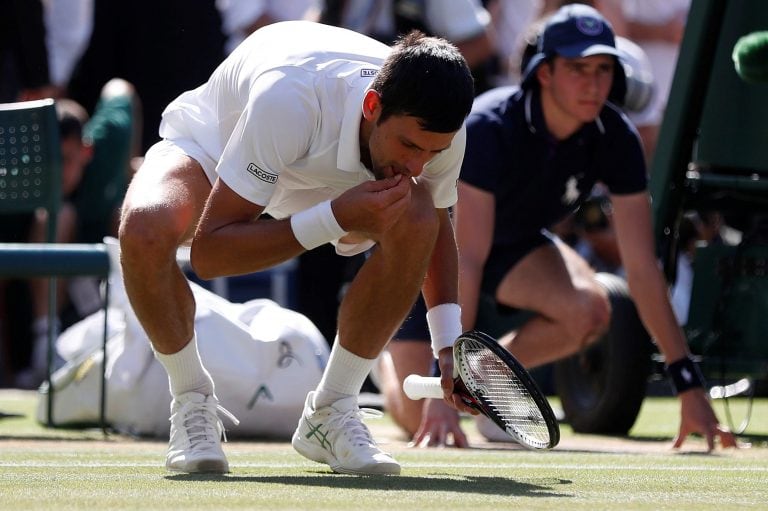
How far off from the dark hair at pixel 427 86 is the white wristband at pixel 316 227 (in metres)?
0.29

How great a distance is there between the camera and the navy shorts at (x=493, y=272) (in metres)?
6.27

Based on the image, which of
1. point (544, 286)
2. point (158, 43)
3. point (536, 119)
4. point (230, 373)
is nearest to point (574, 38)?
point (536, 119)

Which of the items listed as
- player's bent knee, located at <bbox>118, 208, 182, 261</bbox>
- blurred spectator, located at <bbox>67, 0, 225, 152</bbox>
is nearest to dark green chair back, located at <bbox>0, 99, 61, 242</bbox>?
blurred spectator, located at <bbox>67, 0, 225, 152</bbox>

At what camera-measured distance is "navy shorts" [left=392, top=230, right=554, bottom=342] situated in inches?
247

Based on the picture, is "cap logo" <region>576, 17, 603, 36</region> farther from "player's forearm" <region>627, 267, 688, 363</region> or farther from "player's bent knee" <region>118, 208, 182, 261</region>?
"player's bent knee" <region>118, 208, 182, 261</region>

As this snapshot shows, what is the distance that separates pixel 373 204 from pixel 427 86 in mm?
332

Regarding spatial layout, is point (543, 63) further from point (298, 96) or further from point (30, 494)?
point (30, 494)

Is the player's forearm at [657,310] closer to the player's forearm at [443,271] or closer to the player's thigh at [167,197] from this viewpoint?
the player's forearm at [443,271]

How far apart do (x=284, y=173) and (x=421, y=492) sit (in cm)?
100

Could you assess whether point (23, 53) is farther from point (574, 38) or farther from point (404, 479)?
point (404, 479)

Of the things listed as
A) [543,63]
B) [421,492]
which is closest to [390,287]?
[421,492]

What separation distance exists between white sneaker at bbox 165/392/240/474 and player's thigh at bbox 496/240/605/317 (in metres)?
2.07

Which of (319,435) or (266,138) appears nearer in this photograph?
(266,138)

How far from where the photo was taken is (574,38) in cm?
600
